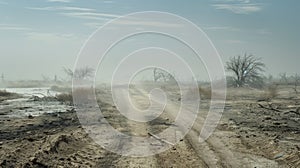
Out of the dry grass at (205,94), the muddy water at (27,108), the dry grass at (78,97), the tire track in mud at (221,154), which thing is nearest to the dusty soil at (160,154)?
the tire track in mud at (221,154)

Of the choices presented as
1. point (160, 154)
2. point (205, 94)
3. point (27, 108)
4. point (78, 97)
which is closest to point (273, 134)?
point (160, 154)

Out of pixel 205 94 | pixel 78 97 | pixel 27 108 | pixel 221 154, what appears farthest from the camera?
pixel 205 94

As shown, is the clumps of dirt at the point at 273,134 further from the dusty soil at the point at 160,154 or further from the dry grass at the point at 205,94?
the dry grass at the point at 205,94

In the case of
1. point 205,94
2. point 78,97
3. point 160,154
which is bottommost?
point 160,154

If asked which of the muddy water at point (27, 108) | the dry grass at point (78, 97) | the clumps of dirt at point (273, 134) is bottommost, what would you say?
the clumps of dirt at point (273, 134)

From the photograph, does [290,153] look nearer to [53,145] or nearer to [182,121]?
[53,145]

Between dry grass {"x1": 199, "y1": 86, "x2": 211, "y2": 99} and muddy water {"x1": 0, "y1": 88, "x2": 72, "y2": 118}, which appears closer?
muddy water {"x1": 0, "y1": 88, "x2": 72, "y2": 118}

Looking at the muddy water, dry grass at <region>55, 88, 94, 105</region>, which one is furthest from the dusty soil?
dry grass at <region>55, 88, 94, 105</region>

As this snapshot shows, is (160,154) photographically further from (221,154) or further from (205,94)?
(205,94)

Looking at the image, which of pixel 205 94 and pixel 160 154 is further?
pixel 205 94

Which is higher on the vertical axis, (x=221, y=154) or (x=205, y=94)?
(x=205, y=94)

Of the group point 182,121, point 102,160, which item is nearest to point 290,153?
point 102,160

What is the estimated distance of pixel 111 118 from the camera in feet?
82.7

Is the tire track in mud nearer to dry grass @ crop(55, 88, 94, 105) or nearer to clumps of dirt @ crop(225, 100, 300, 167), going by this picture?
clumps of dirt @ crop(225, 100, 300, 167)
